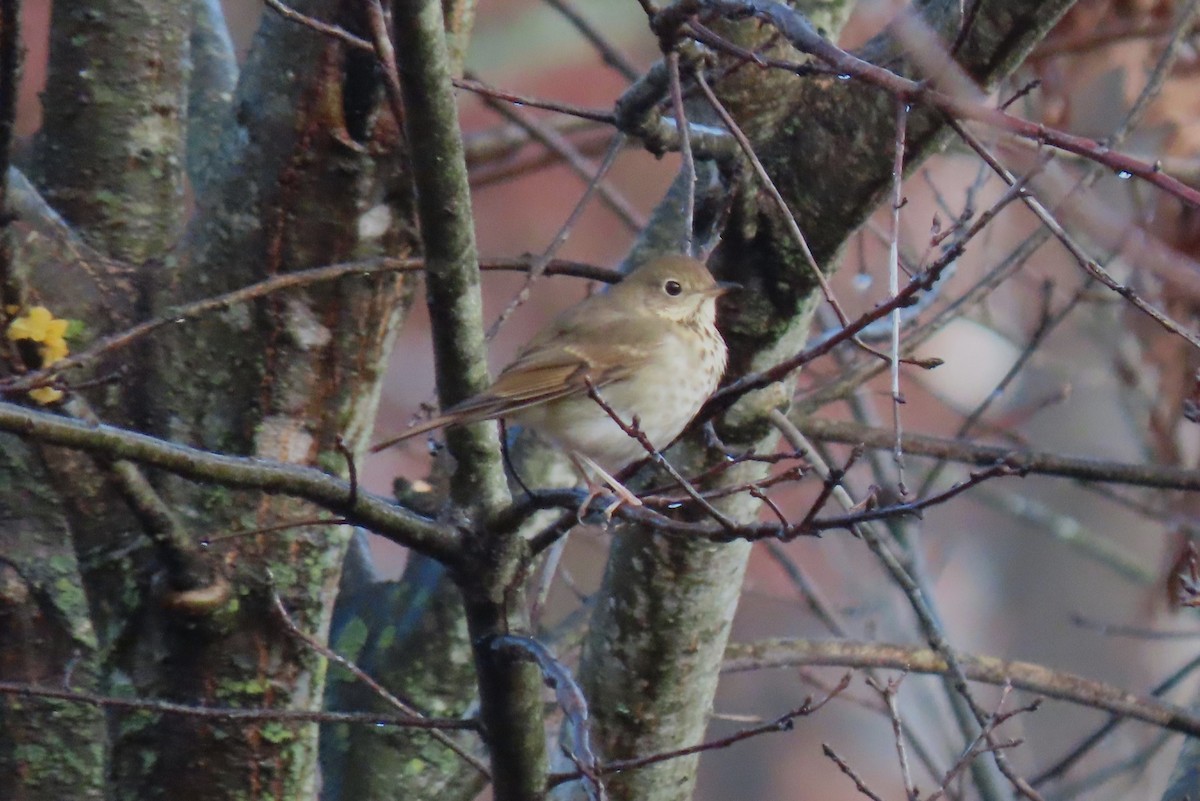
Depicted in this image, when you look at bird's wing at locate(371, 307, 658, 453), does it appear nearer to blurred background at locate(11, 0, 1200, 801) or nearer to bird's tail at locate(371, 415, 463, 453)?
bird's tail at locate(371, 415, 463, 453)

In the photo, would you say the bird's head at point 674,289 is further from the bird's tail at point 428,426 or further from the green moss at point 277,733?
the green moss at point 277,733

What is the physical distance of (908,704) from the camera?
5.93 meters

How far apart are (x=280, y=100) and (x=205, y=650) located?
104 centimetres

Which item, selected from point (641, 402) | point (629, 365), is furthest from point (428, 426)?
point (629, 365)

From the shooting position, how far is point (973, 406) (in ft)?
26.6

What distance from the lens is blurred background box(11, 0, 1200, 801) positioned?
4.44 metres

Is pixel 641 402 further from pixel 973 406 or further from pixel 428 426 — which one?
pixel 973 406

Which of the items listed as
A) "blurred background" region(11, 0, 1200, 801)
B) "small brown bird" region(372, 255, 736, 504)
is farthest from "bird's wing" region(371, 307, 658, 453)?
"blurred background" region(11, 0, 1200, 801)

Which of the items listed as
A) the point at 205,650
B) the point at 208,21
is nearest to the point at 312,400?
the point at 205,650

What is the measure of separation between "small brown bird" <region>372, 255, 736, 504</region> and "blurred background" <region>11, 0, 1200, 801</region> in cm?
117

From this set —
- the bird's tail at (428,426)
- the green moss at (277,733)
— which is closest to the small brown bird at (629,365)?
the bird's tail at (428,426)

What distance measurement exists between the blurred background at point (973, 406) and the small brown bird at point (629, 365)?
46.1 inches

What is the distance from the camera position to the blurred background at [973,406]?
444cm

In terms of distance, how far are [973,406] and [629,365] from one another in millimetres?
5491
